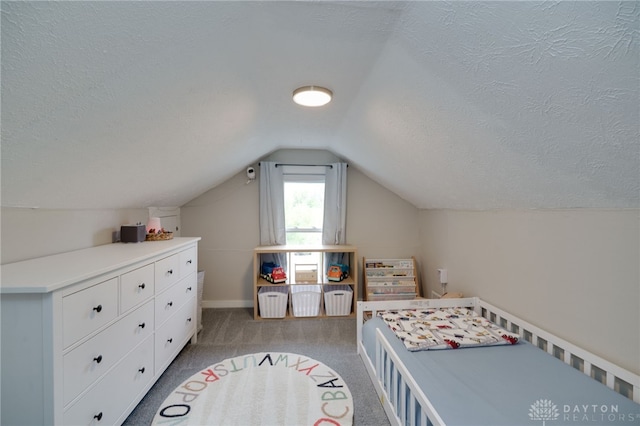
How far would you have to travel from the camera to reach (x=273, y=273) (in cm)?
317

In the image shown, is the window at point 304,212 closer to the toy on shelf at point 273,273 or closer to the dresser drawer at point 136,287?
the toy on shelf at point 273,273

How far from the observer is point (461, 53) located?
3.40 feet

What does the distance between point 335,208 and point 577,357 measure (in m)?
2.52

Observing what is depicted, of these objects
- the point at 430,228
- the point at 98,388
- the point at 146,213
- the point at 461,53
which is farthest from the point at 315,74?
the point at 430,228

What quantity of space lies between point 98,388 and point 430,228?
3249 millimetres

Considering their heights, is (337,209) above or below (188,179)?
below

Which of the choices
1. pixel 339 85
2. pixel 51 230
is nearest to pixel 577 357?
pixel 339 85

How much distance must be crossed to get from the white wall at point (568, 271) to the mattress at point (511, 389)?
245 mm

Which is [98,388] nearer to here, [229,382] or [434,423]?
[229,382]

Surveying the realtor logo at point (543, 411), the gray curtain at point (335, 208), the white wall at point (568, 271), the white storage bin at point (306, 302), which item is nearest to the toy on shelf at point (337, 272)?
the gray curtain at point (335, 208)

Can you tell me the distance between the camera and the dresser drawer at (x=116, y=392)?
45.9 inches

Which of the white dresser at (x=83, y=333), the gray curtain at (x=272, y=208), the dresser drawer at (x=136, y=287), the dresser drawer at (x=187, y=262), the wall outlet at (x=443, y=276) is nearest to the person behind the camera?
the white dresser at (x=83, y=333)

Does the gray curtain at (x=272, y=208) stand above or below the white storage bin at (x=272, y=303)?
above

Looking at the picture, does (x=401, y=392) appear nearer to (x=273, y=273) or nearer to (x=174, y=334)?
(x=174, y=334)
